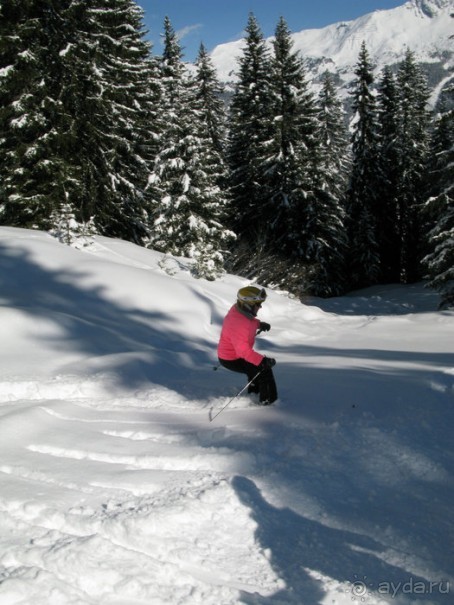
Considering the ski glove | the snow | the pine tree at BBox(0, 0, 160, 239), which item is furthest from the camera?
the pine tree at BBox(0, 0, 160, 239)

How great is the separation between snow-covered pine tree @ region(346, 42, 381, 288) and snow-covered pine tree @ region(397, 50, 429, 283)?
2.17 metres

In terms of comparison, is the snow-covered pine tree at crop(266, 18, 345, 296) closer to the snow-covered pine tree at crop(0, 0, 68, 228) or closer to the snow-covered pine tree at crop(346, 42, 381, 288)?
the snow-covered pine tree at crop(346, 42, 381, 288)

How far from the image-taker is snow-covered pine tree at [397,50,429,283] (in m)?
32.8

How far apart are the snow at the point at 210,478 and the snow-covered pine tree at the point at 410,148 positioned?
27.7 meters

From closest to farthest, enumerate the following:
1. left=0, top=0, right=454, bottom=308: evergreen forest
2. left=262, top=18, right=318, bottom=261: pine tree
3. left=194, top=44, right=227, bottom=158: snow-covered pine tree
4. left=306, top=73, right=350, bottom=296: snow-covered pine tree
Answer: left=0, top=0, right=454, bottom=308: evergreen forest, left=262, top=18, right=318, bottom=261: pine tree, left=306, top=73, right=350, bottom=296: snow-covered pine tree, left=194, top=44, right=227, bottom=158: snow-covered pine tree

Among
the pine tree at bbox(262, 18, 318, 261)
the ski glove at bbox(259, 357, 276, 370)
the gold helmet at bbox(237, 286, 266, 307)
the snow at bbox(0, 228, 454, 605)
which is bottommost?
the snow at bbox(0, 228, 454, 605)

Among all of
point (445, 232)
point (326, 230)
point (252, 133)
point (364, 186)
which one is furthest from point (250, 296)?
point (364, 186)

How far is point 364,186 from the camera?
32344 millimetres

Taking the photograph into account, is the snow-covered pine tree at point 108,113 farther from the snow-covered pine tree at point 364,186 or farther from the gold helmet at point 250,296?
the snow-covered pine tree at point 364,186

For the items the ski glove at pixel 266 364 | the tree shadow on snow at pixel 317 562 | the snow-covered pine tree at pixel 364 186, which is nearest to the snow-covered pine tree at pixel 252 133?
the snow-covered pine tree at pixel 364 186

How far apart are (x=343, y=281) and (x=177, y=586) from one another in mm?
31428

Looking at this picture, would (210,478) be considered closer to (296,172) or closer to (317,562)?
(317,562)

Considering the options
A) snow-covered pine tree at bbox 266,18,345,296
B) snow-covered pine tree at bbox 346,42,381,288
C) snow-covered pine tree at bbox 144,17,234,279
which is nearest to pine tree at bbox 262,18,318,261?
snow-covered pine tree at bbox 266,18,345,296

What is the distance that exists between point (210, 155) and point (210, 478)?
19.1 meters
